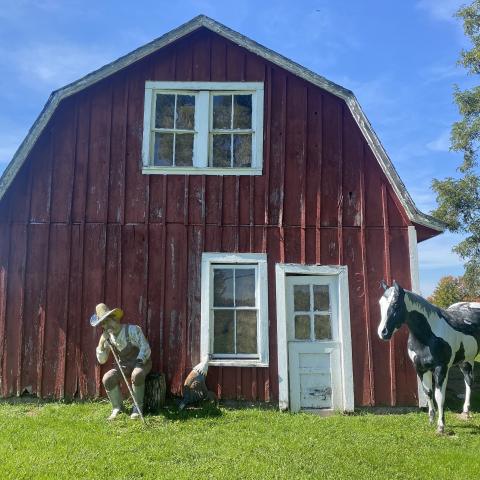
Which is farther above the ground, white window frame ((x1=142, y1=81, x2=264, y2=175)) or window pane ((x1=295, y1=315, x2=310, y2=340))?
white window frame ((x1=142, y1=81, x2=264, y2=175))

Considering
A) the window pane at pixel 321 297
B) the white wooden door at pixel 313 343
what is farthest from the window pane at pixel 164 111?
the window pane at pixel 321 297

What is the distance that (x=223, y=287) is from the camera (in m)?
7.95

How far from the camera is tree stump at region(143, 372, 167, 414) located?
7086 mm

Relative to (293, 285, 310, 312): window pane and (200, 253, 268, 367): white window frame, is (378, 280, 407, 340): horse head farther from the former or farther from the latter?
(200, 253, 268, 367): white window frame

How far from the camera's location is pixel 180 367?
7676mm

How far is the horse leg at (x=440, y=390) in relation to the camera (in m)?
6.28

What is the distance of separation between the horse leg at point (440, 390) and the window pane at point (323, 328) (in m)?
1.77

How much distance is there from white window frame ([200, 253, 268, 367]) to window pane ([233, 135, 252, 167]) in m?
1.56

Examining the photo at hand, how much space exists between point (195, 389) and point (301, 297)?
2.21m

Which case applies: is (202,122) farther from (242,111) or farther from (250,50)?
(250,50)

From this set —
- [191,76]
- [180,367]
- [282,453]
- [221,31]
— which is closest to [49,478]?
[282,453]

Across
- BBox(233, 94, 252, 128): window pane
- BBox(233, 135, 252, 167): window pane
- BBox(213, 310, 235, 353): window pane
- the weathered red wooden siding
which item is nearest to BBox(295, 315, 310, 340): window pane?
the weathered red wooden siding

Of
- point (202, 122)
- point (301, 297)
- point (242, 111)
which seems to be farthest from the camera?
point (242, 111)

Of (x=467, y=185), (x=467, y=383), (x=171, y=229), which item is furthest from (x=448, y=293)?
(x=171, y=229)
